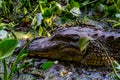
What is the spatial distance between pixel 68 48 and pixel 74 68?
0.52 feet

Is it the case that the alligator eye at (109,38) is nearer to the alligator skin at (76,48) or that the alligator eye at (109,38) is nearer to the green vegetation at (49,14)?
the alligator skin at (76,48)

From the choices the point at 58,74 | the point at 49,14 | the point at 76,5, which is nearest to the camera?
the point at 58,74

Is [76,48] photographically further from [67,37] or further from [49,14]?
[49,14]

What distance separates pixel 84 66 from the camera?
223 cm

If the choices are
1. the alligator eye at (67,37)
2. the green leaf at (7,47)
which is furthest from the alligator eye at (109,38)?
the green leaf at (7,47)

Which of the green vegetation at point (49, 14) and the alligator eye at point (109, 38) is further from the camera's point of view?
the green vegetation at point (49, 14)

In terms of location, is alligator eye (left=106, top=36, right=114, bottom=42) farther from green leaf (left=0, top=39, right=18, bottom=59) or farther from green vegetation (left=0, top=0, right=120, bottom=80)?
green leaf (left=0, top=39, right=18, bottom=59)

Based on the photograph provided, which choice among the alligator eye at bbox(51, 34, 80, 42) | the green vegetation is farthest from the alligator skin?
the green vegetation

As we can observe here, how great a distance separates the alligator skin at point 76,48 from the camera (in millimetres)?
2225

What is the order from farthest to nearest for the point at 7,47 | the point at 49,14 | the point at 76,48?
the point at 49,14 → the point at 76,48 → the point at 7,47

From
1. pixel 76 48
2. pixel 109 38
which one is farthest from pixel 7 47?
pixel 109 38

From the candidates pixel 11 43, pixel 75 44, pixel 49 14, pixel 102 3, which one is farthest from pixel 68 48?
pixel 102 3

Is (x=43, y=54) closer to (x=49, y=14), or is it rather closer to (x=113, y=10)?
(x=49, y=14)

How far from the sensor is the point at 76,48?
2.21m
